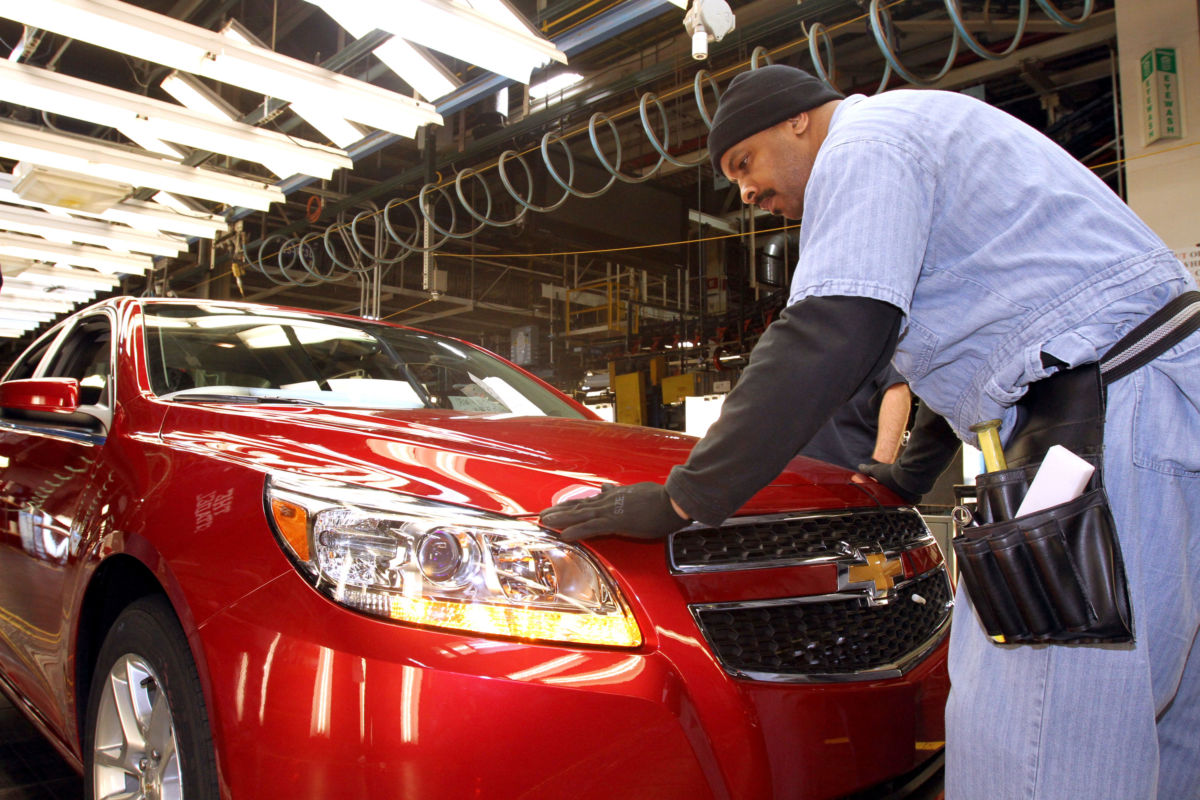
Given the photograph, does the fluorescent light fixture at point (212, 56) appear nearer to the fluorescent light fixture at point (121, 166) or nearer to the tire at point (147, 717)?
the fluorescent light fixture at point (121, 166)

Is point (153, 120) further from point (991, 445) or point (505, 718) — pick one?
point (991, 445)

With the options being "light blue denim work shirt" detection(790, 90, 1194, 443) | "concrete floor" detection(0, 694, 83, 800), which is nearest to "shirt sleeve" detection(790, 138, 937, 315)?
"light blue denim work shirt" detection(790, 90, 1194, 443)

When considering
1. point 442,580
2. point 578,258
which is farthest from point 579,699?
point 578,258

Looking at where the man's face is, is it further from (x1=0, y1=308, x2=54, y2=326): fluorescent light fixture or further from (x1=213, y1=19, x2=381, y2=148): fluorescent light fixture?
(x1=0, y1=308, x2=54, y2=326): fluorescent light fixture

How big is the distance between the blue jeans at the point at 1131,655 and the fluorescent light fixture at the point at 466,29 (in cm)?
367

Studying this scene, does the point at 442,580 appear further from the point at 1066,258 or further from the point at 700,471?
the point at 1066,258

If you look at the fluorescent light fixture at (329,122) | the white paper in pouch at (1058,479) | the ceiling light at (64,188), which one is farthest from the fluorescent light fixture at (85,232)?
the white paper in pouch at (1058,479)

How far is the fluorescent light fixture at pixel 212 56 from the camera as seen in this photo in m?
4.05

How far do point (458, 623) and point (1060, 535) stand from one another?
2.52 ft

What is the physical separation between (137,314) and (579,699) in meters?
1.83

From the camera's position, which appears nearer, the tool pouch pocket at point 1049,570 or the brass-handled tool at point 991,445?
the tool pouch pocket at point 1049,570

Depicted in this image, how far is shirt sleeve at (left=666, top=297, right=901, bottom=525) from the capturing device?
110cm

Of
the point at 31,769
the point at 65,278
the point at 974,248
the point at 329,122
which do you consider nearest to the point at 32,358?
the point at 31,769

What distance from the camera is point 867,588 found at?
1.42 meters
